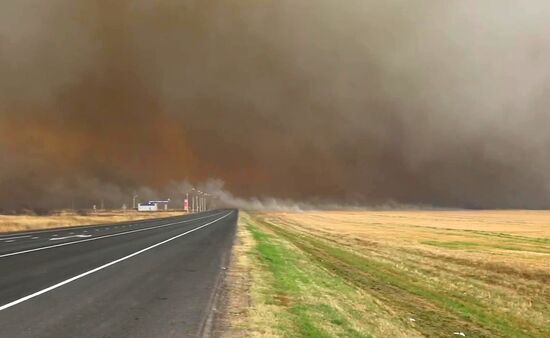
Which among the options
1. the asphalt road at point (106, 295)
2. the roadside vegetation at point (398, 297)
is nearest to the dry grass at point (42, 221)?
the asphalt road at point (106, 295)

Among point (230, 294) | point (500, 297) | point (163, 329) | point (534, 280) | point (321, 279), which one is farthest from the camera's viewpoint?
point (534, 280)

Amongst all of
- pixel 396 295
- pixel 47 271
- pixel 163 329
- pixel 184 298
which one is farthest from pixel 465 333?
pixel 47 271

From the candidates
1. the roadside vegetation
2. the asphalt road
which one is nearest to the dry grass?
the asphalt road

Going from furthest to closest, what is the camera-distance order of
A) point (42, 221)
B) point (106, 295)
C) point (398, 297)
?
point (42, 221), point (398, 297), point (106, 295)

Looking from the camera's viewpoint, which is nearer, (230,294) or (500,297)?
Answer: (230,294)

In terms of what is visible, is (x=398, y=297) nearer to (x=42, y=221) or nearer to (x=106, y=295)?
(x=106, y=295)

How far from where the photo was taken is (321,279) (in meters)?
19.8

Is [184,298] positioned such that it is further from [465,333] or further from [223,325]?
[465,333]

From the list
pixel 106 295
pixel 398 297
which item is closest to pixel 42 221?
pixel 398 297

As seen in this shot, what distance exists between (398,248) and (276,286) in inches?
1056

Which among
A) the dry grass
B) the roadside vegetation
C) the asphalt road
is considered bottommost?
the roadside vegetation

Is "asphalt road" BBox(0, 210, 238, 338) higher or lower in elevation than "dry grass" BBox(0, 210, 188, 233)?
lower

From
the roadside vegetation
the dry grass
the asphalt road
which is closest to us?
the asphalt road

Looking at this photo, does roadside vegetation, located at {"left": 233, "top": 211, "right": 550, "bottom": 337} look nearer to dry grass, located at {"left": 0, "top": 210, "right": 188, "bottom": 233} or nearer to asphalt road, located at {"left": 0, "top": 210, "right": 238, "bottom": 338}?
asphalt road, located at {"left": 0, "top": 210, "right": 238, "bottom": 338}
